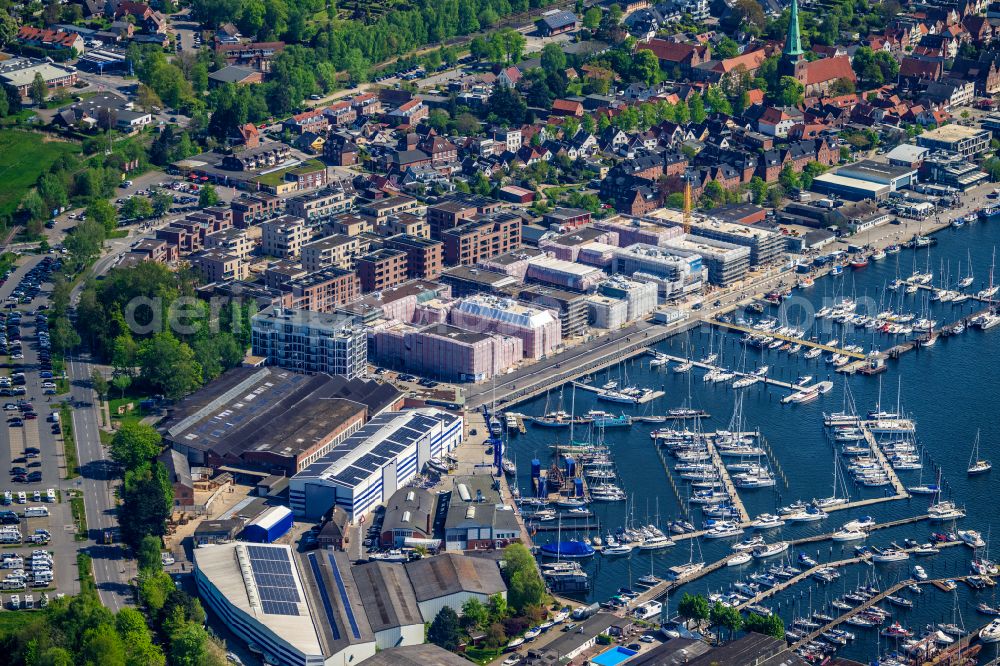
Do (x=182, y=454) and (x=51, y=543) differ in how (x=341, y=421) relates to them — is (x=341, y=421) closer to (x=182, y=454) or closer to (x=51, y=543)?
(x=182, y=454)

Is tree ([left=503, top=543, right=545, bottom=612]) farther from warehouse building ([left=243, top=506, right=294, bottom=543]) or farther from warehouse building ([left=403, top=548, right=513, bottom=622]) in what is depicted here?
warehouse building ([left=243, top=506, right=294, bottom=543])

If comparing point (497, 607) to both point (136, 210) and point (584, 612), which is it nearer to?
point (584, 612)

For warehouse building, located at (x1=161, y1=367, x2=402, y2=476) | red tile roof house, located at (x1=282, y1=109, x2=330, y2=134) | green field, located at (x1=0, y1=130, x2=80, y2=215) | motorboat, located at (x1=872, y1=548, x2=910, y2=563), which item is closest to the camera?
motorboat, located at (x1=872, y1=548, x2=910, y2=563)

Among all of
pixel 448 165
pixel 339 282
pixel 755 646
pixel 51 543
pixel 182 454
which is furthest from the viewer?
pixel 448 165

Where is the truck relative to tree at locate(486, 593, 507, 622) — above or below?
below

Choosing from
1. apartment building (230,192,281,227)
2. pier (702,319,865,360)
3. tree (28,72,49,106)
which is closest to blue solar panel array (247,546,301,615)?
pier (702,319,865,360)

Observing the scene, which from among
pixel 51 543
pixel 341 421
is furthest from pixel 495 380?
pixel 51 543

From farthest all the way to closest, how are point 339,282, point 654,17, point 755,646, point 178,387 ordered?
1. point 654,17
2. point 339,282
3. point 178,387
4. point 755,646
